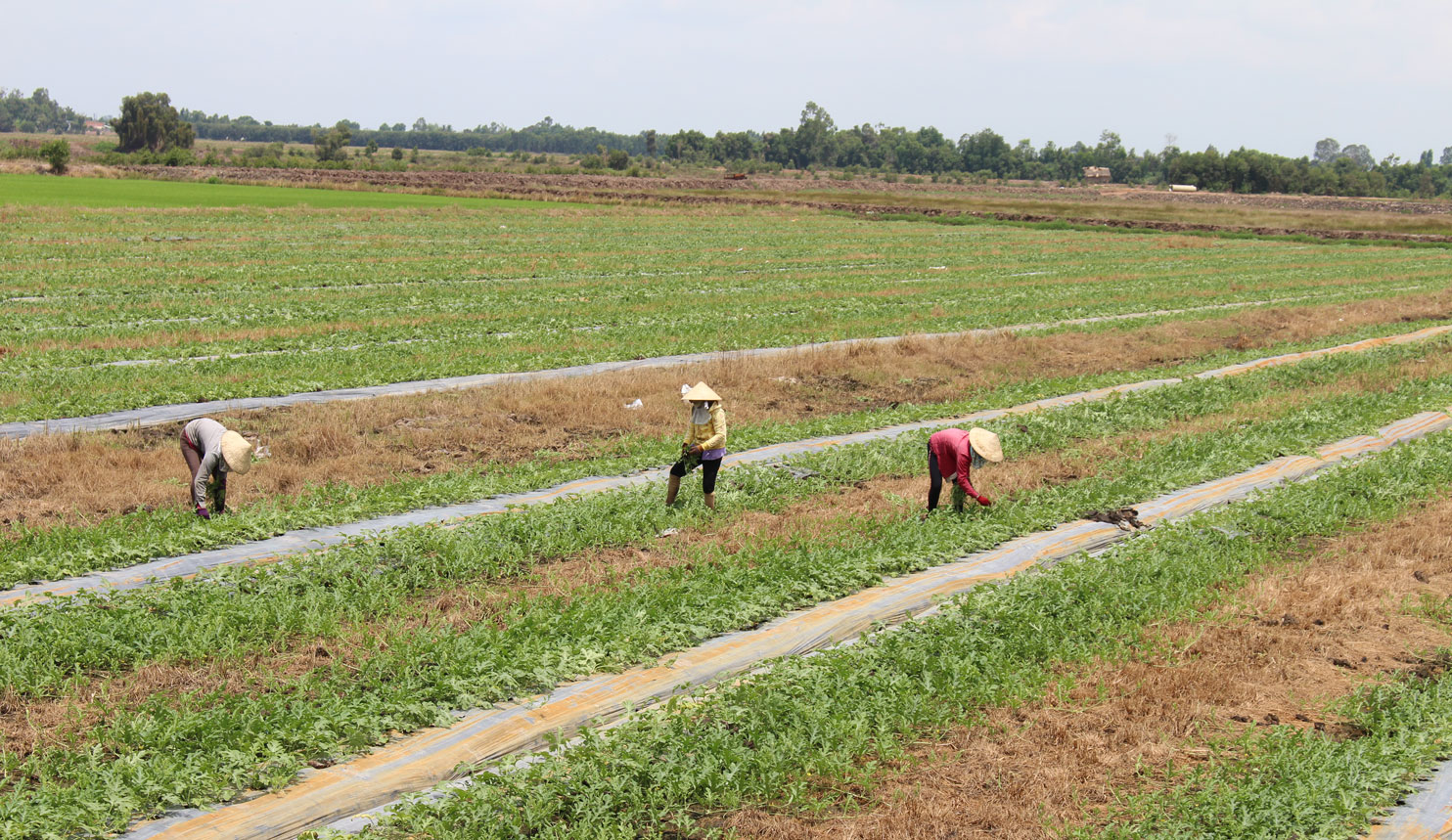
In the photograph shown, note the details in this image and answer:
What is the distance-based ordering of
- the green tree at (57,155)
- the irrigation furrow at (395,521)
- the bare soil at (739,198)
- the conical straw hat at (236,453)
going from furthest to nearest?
1. the green tree at (57,155)
2. the bare soil at (739,198)
3. the conical straw hat at (236,453)
4. the irrigation furrow at (395,521)

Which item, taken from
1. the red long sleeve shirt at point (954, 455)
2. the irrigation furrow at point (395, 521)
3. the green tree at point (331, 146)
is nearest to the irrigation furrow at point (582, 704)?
the red long sleeve shirt at point (954, 455)

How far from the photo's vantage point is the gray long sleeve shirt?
1085 cm

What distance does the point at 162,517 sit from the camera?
11.3 m

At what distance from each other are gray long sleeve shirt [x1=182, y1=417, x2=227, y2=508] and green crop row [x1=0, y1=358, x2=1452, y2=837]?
5.62 ft

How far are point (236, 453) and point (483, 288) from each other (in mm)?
22038

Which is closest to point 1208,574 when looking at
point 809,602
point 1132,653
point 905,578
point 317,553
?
point 1132,653

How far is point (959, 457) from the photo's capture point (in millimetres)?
11391

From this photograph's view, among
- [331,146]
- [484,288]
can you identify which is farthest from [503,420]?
[331,146]

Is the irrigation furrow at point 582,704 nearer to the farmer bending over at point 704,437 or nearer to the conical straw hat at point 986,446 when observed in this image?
the conical straw hat at point 986,446

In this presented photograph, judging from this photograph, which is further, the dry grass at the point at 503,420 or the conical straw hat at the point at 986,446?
the dry grass at the point at 503,420

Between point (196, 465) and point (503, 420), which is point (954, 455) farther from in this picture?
point (196, 465)

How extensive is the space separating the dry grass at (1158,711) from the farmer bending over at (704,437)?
181 inches

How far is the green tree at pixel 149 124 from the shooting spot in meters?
142

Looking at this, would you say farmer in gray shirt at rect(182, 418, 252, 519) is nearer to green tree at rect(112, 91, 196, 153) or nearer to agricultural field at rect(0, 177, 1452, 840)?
agricultural field at rect(0, 177, 1452, 840)
